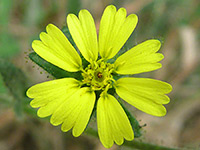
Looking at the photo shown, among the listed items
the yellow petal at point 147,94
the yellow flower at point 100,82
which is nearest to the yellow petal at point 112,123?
the yellow flower at point 100,82

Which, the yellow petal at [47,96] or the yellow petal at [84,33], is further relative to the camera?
the yellow petal at [84,33]

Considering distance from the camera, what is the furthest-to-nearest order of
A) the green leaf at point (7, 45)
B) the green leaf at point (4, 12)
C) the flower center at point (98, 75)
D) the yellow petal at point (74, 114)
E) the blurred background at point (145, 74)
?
the green leaf at point (4, 12) → the green leaf at point (7, 45) → the blurred background at point (145, 74) → the flower center at point (98, 75) → the yellow petal at point (74, 114)

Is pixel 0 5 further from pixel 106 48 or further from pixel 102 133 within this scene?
pixel 102 133

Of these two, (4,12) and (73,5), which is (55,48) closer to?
(73,5)

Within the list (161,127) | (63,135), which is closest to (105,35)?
(63,135)

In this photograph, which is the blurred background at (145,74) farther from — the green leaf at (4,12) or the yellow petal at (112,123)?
the yellow petal at (112,123)

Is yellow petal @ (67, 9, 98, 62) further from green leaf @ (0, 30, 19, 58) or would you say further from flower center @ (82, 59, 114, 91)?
green leaf @ (0, 30, 19, 58)
